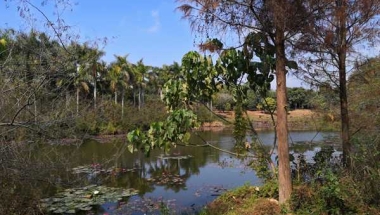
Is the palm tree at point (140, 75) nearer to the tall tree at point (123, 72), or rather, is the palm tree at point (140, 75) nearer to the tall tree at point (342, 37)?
the tall tree at point (123, 72)

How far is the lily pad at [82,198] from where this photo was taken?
1108 centimetres

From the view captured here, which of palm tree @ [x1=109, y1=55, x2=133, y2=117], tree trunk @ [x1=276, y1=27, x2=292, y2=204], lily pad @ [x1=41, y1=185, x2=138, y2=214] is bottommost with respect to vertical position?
lily pad @ [x1=41, y1=185, x2=138, y2=214]

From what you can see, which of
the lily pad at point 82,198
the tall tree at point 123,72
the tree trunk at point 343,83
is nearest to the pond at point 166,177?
the lily pad at point 82,198

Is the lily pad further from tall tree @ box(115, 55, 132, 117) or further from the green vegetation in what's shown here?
tall tree @ box(115, 55, 132, 117)

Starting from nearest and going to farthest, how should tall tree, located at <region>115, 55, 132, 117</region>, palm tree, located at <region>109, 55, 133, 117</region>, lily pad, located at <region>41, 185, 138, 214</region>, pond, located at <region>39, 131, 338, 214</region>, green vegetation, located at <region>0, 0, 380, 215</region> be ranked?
green vegetation, located at <region>0, 0, 380, 215</region>
lily pad, located at <region>41, 185, 138, 214</region>
pond, located at <region>39, 131, 338, 214</region>
palm tree, located at <region>109, 55, 133, 117</region>
tall tree, located at <region>115, 55, 132, 117</region>

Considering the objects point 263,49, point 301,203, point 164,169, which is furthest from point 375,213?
point 164,169

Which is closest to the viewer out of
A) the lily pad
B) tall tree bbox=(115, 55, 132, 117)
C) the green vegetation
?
the green vegetation

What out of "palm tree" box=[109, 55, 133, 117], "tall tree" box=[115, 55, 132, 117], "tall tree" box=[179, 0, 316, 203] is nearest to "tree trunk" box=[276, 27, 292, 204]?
"tall tree" box=[179, 0, 316, 203]

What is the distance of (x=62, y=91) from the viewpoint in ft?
23.1

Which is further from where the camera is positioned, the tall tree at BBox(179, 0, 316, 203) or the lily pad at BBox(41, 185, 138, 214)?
the lily pad at BBox(41, 185, 138, 214)

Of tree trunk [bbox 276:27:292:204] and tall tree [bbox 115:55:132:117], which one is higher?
tall tree [bbox 115:55:132:117]

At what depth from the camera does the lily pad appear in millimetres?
11084

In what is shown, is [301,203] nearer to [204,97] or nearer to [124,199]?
[204,97]

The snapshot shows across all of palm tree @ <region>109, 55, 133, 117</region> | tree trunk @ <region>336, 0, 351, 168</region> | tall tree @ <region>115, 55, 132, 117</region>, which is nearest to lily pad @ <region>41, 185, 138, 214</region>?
tree trunk @ <region>336, 0, 351, 168</region>
